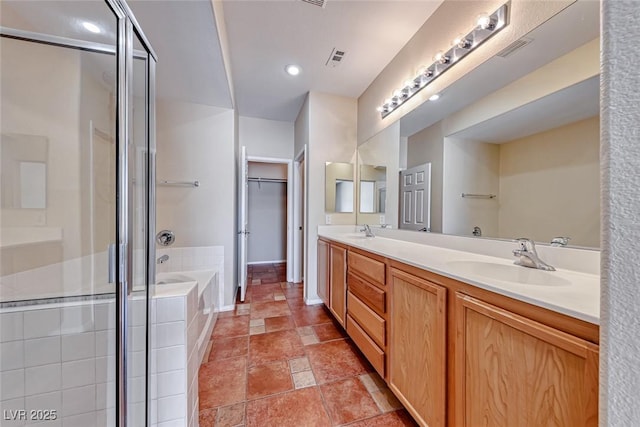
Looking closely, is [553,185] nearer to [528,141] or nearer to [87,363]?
[528,141]

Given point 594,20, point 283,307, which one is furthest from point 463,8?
point 283,307

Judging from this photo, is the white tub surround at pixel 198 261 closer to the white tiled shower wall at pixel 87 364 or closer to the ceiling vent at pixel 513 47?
the white tiled shower wall at pixel 87 364

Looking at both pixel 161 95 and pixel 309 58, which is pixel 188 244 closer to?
pixel 161 95

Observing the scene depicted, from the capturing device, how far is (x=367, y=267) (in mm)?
1629

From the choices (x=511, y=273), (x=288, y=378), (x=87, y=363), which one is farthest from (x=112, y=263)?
(x=511, y=273)

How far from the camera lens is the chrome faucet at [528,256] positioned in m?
1.06

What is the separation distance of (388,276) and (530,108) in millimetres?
1155

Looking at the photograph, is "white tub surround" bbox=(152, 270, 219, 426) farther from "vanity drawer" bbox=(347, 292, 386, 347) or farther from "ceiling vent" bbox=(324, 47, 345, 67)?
"ceiling vent" bbox=(324, 47, 345, 67)

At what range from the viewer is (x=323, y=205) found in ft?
9.19

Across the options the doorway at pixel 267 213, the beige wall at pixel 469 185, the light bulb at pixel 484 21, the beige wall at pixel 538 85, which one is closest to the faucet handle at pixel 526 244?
the beige wall at pixel 469 185

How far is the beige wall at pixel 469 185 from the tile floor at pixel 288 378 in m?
1.18

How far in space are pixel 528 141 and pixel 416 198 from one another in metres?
0.84

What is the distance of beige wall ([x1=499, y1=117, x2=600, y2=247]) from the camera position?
984 millimetres

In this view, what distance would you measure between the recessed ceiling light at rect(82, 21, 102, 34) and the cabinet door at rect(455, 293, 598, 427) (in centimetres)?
233
